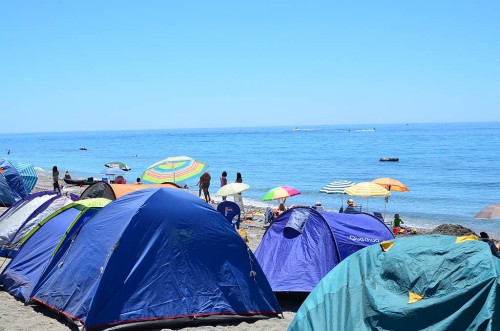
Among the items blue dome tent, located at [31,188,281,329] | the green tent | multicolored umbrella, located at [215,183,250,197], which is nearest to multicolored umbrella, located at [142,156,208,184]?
multicolored umbrella, located at [215,183,250,197]

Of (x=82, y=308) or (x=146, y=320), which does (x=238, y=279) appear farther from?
(x=82, y=308)

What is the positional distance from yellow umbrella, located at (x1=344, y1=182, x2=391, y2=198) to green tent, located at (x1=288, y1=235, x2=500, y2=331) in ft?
36.1

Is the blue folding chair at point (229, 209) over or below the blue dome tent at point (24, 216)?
below

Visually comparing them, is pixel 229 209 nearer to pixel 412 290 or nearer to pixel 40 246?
pixel 40 246

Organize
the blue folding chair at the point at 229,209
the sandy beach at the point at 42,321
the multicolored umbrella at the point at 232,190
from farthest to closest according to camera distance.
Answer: the multicolored umbrella at the point at 232,190 < the blue folding chair at the point at 229,209 < the sandy beach at the point at 42,321

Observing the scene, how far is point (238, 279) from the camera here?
8.49m

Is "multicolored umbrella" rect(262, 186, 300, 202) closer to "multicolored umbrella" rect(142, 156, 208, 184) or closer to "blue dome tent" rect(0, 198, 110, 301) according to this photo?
"multicolored umbrella" rect(142, 156, 208, 184)

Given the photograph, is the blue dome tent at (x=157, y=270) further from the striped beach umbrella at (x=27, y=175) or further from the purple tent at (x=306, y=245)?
the striped beach umbrella at (x=27, y=175)

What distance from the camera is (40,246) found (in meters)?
9.90

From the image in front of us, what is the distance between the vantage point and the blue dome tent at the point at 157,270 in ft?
25.9

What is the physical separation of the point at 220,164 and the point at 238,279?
61.8m

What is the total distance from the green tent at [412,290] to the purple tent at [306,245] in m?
2.77

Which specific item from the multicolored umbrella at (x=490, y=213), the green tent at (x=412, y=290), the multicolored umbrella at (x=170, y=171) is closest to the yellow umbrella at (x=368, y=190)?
the multicolored umbrella at (x=490, y=213)

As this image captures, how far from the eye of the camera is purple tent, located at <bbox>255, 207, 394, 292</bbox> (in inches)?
377
